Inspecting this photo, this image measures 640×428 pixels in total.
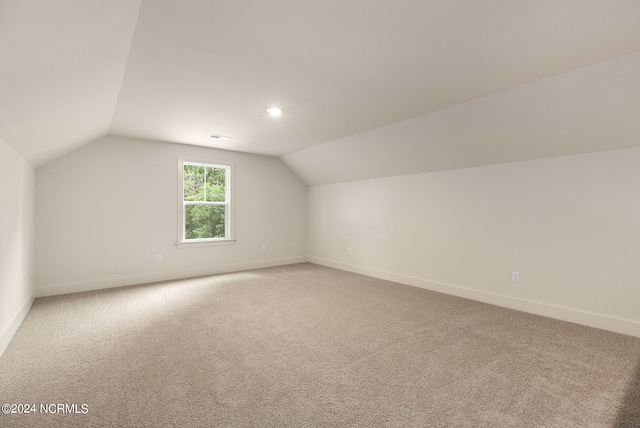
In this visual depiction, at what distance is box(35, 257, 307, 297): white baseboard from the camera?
13.3 ft

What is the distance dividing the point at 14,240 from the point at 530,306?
535 centimetres

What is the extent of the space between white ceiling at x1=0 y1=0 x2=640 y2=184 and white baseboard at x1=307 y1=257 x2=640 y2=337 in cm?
168

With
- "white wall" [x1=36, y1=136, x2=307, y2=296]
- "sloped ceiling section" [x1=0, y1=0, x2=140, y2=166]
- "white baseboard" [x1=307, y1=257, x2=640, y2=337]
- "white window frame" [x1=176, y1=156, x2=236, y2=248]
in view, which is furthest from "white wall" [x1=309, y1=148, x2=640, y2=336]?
"sloped ceiling section" [x1=0, y1=0, x2=140, y2=166]

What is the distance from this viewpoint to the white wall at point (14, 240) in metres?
2.51

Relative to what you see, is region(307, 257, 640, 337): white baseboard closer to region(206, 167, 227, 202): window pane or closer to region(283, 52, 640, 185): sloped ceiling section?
region(283, 52, 640, 185): sloped ceiling section

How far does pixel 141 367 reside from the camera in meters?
2.21

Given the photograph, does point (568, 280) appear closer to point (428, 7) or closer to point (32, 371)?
point (428, 7)

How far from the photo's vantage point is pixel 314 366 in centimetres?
224

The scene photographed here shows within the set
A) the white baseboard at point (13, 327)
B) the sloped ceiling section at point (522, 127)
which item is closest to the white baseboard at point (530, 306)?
the sloped ceiling section at point (522, 127)

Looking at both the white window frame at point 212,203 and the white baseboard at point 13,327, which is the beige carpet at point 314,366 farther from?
the white window frame at point 212,203

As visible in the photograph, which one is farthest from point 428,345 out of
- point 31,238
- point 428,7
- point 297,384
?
point 31,238

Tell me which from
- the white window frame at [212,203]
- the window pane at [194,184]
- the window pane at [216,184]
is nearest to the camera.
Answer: the white window frame at [212,203]

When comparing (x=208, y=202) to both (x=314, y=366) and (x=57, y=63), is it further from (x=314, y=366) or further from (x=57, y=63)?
(x=314, y=366)

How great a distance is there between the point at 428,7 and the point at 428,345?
244 centimetres
